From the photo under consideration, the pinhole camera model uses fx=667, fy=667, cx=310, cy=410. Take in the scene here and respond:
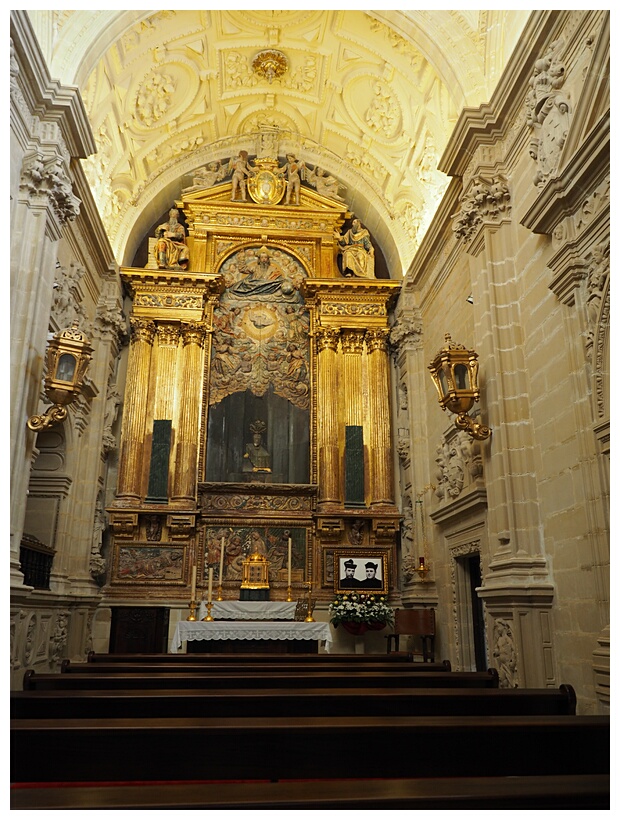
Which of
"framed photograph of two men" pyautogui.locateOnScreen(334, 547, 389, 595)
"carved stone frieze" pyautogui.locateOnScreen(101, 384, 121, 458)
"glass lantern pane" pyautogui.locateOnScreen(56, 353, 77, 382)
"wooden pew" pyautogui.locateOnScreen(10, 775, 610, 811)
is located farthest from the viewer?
"carved stone frieze" pyautogui.locateOnScreen(101, 384, 121, 458)

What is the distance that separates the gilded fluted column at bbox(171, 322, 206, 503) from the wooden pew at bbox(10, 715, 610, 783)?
1001 centimetres

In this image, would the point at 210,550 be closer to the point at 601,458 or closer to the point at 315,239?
the point at 315,239

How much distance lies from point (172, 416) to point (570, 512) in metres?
9.50

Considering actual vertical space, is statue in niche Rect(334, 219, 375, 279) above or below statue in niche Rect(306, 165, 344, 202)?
below

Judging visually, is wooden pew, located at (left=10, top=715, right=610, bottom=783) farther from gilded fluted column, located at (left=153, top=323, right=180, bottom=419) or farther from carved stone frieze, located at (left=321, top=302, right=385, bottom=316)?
carved stone frieze, located at (left=321, top=302, right=385, bottom=316)

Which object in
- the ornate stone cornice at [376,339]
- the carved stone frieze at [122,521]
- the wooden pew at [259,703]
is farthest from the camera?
the ornate stone cornice at [376,339]

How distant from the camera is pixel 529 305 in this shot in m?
8.58

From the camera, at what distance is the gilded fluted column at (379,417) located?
14.4 m

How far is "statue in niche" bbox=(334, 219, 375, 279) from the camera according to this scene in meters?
16.1

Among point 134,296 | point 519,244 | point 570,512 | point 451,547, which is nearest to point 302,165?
point 134,296

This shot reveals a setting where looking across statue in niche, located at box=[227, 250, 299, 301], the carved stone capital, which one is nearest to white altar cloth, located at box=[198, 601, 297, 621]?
the carved stone capital

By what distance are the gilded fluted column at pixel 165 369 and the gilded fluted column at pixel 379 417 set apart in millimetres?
4421

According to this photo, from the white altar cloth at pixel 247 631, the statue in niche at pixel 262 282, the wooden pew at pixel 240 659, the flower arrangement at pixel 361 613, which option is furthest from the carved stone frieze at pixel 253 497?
the wooden pew at pixel 240 659

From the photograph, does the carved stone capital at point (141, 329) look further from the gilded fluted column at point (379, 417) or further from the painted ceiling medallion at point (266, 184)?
the gilded fluted column at point (379, 417)
